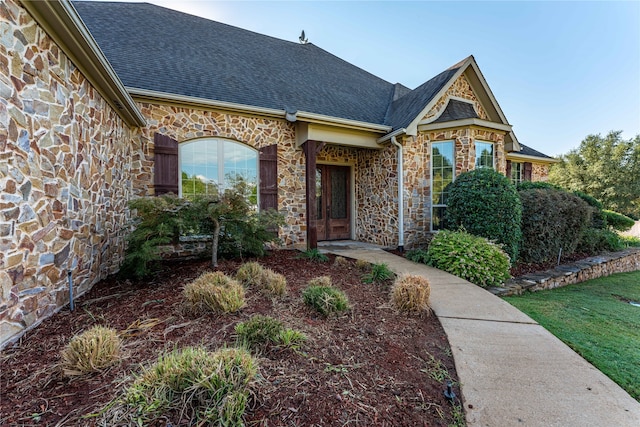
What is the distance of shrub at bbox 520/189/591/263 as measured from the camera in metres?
6.15

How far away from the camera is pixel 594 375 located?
2129mm

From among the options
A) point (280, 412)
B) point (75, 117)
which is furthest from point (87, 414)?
point (75, 117)

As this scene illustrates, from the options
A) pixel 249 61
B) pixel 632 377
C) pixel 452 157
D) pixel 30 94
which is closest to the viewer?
pixel 632 377

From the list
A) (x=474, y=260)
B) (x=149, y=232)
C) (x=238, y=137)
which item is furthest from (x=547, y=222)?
(x=149, y=232)

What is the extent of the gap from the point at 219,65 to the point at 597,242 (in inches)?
474

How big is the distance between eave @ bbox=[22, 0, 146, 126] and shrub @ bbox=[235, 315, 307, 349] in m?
3.17

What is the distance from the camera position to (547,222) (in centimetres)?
624

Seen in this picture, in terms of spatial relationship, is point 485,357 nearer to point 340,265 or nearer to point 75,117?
point 340,265

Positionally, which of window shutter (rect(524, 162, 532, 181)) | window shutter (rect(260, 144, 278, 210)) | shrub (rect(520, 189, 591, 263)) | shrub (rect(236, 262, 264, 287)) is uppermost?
window shutter (rect(524, 162, 532, 181))

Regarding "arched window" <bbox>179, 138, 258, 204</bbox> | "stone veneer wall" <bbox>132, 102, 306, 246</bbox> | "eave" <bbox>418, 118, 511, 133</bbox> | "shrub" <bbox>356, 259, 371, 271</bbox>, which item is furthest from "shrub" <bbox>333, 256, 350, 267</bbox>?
"eave" <bbox>418, 118, 511, 133</bbox>

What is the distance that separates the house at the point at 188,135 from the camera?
232cm

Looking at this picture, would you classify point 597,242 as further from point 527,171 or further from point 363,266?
point 363,266

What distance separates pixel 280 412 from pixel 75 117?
3760 millimetres

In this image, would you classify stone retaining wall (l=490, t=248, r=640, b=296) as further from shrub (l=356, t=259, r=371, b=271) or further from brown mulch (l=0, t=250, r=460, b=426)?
brown mulch (l=0, t=250, r=460, b=426)
